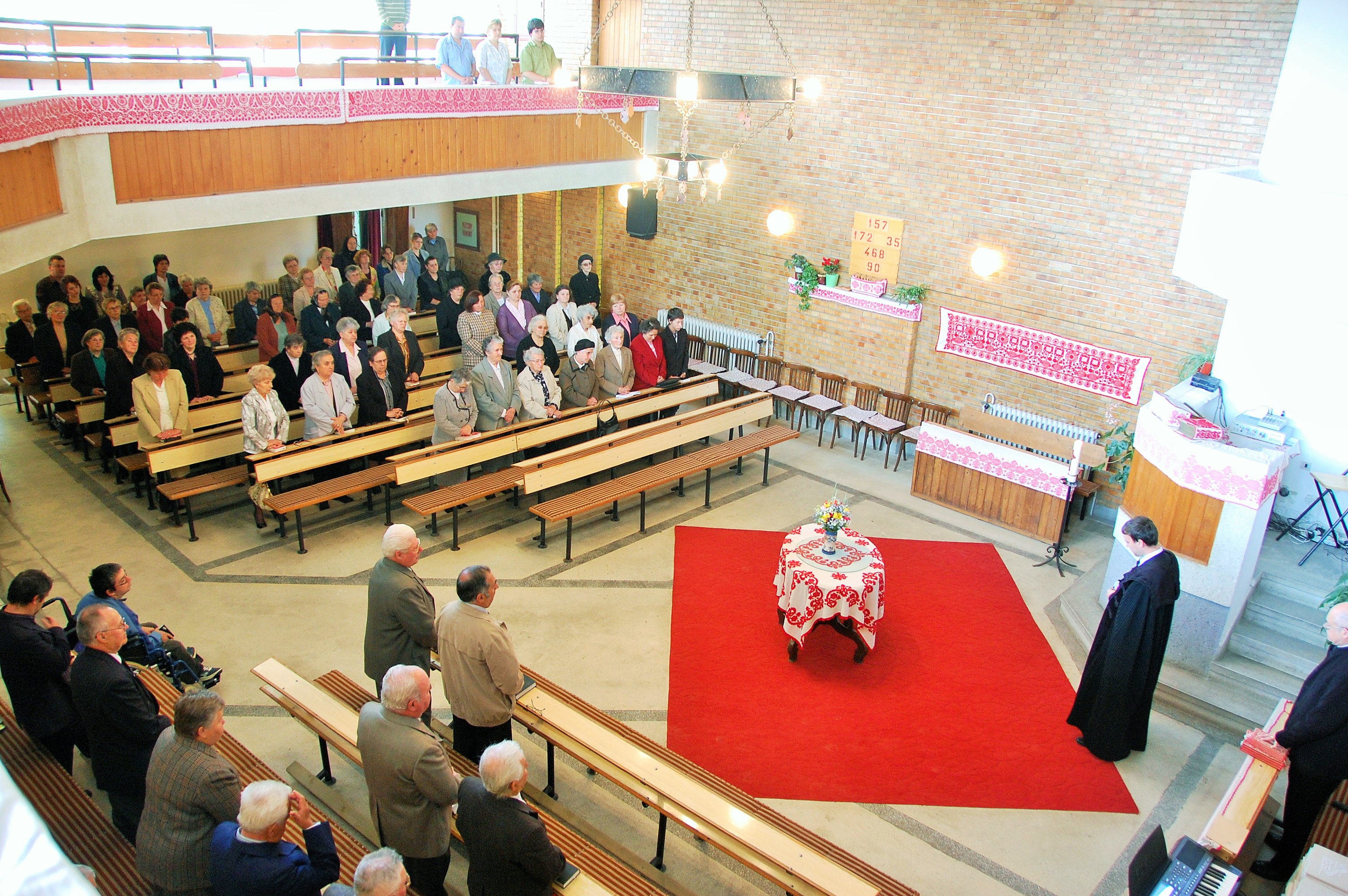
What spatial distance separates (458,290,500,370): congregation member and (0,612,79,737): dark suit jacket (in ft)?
20.9

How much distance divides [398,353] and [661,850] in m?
6.20

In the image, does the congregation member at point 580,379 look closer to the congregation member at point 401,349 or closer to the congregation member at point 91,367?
the congregation member at point 401,349

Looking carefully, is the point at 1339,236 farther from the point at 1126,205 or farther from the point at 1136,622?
the point at 1126,205

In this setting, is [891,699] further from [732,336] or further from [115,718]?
[732,336]

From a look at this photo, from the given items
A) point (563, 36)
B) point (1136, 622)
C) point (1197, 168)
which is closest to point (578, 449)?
point (1136, 622)

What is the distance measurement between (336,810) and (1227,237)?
7395 millimetres

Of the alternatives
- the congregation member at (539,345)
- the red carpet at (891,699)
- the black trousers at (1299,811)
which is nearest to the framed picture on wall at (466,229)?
the congregation member at (539,345)

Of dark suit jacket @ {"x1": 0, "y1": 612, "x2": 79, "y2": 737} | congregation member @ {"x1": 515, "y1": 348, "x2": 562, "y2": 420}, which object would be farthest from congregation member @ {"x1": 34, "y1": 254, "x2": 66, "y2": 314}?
dark suit jacket @ {"x1": 0, "y1": 612, "x2": 79, "y2": 737}

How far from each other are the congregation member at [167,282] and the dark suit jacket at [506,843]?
913 centimetres

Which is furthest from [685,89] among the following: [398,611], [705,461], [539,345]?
[705,461]

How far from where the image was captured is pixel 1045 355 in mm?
10352

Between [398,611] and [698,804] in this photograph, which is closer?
[698,804]

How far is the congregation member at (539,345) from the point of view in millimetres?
9750

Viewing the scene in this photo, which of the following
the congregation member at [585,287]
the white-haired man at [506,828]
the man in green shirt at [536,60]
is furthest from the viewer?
the congregation member at [585,287]
